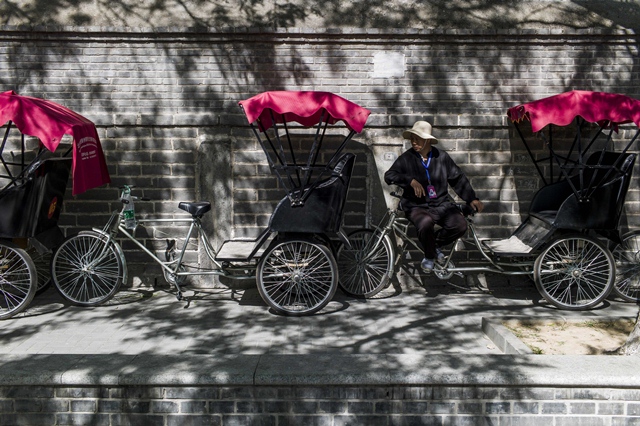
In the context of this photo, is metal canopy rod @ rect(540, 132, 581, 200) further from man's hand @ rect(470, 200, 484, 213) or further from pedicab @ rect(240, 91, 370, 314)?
pedicab @ rect(240, 91, 370, 314)

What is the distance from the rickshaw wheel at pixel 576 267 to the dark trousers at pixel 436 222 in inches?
35.7

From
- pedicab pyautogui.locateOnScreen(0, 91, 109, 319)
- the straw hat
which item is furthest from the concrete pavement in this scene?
the straw hat

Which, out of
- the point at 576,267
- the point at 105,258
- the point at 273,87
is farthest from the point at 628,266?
the point at 105,258

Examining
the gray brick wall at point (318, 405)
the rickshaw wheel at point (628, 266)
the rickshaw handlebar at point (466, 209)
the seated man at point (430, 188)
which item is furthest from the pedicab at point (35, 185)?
the rickshaw wheel at point (628, 266)

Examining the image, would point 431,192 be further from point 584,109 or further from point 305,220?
point 584,109

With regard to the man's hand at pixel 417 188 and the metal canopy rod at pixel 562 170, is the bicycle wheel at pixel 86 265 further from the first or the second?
the metal canopy rod at pixel 562 170

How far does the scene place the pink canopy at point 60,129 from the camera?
6109 millimetres

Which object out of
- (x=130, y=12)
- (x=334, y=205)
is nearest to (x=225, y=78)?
(x=130, y=12)

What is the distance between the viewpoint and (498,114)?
7.79 metres

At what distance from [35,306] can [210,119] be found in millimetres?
2803

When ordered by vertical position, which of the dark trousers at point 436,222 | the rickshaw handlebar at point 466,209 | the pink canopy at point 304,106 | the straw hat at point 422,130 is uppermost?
the pink canopy at point 304,106

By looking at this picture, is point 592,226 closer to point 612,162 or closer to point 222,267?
point 612,162

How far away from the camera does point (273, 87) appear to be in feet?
25.3

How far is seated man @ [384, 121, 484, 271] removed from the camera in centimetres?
691
